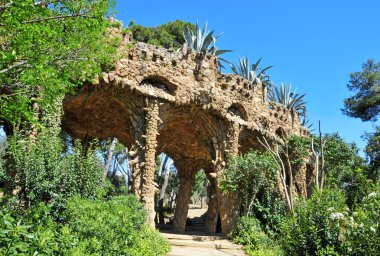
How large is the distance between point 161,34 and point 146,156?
21535mm

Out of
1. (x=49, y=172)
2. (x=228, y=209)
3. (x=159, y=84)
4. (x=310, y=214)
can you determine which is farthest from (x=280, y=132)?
(x=49, y=172)

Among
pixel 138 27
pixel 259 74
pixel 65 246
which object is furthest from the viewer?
pixel 138 27

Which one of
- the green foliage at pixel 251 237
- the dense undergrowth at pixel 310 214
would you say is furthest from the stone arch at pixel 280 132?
the green foliage at pixel 251 237

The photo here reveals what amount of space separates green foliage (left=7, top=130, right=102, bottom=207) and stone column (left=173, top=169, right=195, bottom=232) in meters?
12.7

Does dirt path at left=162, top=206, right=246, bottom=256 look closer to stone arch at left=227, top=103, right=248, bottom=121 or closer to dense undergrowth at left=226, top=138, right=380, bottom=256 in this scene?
dense undergrowth at left=226, top=138, right=380, bottom=256

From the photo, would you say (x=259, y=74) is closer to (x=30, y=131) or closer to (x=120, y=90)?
(x=120, y=90)

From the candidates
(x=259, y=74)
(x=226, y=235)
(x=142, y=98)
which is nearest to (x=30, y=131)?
(x=142, y=98)

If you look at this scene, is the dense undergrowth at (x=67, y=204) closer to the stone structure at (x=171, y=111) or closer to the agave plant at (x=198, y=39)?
the stone structure at (x=171, y=111)

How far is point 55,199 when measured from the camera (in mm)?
7023

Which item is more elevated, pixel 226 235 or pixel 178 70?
pixel 178 70

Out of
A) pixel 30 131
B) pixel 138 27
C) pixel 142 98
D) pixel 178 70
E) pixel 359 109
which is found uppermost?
pixel 138 27

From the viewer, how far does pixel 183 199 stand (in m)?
20.7

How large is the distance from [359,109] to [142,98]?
13.5m

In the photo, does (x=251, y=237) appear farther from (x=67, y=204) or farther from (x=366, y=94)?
(x=366, y=94)
